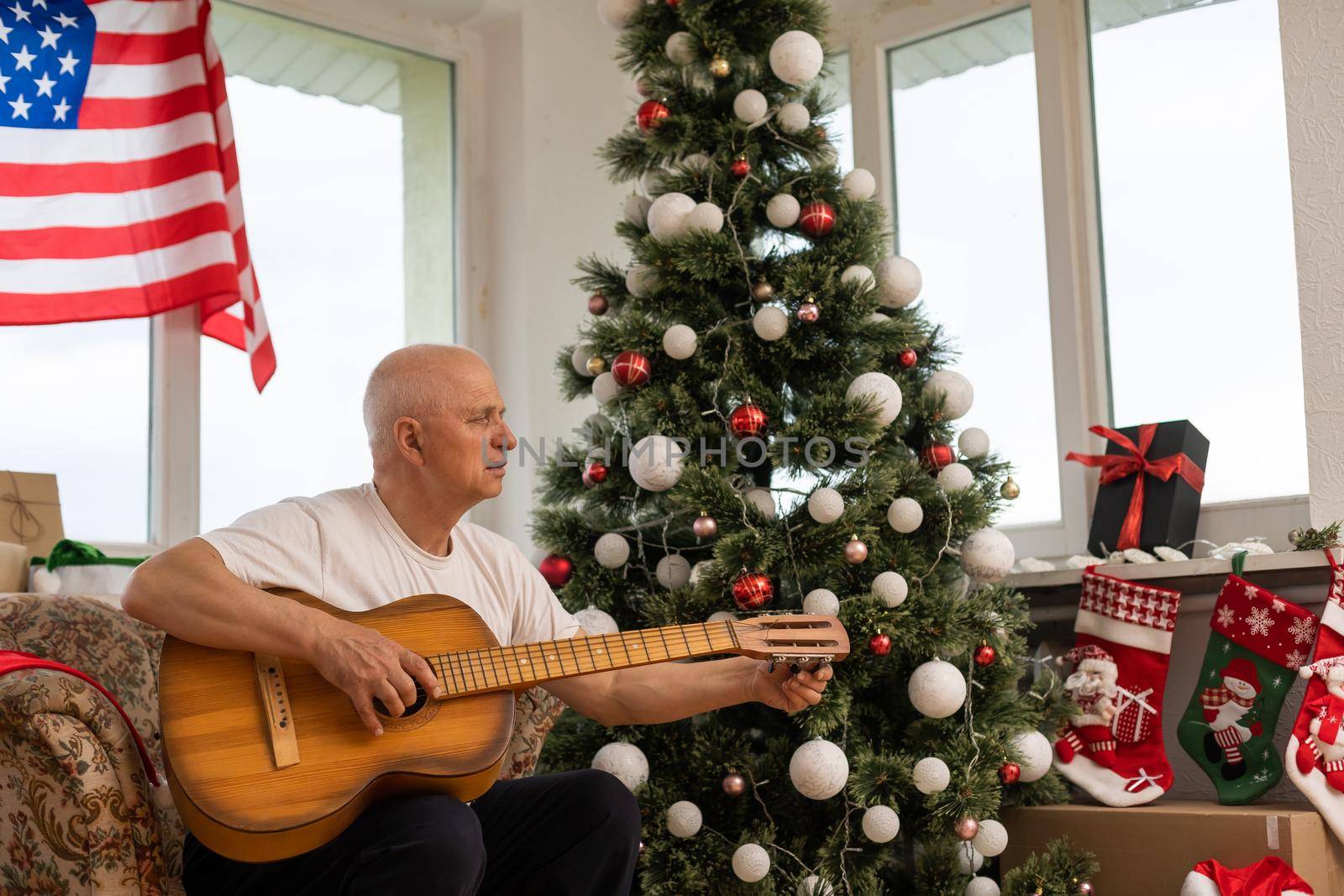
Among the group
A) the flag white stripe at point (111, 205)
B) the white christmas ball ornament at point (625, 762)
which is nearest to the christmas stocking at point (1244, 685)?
the white christmas ball ornament at point (625, 762)

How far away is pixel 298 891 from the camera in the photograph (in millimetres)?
1581

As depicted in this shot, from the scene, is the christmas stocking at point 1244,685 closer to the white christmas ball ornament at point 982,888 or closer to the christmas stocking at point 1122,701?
the christmas stocking at point 1122,701

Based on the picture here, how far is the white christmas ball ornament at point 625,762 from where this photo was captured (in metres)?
2.19

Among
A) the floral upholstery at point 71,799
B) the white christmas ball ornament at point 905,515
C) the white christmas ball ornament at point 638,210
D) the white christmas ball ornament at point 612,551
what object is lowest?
the floral upholstery at point 71,799

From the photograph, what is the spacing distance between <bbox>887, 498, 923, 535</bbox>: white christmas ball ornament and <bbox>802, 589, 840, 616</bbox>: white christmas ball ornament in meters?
0.19

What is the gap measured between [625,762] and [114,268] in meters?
1.59

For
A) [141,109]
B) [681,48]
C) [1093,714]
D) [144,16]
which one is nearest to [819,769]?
[1093,714]

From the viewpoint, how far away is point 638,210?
2607mm

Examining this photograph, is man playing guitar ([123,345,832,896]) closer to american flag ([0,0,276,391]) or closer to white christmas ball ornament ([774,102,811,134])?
white christmas ball ornament ([774,102,811,134])

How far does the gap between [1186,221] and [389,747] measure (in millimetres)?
2173

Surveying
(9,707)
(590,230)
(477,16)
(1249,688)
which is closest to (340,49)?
(477,16)

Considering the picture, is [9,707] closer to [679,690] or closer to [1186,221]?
[679,690]

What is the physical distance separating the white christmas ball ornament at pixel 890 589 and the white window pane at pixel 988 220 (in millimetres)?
1001

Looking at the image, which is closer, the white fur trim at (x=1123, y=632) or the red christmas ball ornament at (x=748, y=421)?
the red christmas ball ornament at (x=748, y=421)
